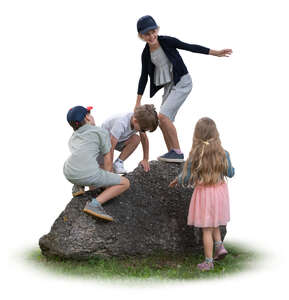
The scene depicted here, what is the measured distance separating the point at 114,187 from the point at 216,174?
1256 mm

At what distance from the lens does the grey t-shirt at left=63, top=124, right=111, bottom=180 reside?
7.51 m

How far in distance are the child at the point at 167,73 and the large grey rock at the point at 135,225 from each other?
422 mm

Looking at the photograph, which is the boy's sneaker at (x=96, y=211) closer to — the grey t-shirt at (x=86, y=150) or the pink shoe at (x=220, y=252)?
the grey t-shirt at (x=86, y=150)

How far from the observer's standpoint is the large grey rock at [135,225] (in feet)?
24.8

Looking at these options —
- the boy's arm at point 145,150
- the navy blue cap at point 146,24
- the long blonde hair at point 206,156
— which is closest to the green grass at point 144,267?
the long blonde hair at point 206,156

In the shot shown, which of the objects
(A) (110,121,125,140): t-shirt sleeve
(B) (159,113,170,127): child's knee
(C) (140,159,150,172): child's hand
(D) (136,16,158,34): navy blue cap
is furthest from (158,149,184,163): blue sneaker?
(D) (136,16,158,34): navy blue cap

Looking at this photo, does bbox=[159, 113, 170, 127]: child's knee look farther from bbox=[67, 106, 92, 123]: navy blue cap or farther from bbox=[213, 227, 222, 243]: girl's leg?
bbox=[213, 227, 222, 243]: girl's leg

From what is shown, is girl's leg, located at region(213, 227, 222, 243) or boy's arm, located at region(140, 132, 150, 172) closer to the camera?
girl's leg, located at region(213, 227, 222, 243)

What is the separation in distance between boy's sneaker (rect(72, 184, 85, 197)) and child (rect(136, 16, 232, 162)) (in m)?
1.25

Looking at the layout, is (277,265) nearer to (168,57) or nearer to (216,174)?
(216,174)

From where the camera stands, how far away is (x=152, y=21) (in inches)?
317

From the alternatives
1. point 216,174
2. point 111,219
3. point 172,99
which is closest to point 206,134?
point 216,174

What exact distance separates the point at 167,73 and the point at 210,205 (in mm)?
1942

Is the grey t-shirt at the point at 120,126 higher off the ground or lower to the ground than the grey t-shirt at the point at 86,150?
higher
